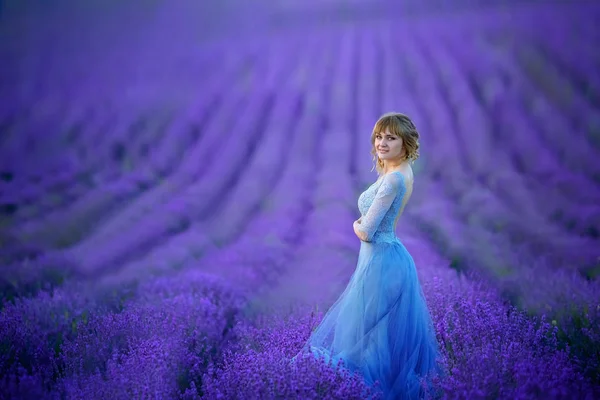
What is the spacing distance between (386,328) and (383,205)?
475mm

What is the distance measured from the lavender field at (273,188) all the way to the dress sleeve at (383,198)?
0.55 m

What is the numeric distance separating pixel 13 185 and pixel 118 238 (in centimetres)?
178

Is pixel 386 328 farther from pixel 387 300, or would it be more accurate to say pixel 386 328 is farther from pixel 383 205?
pixel 383 205

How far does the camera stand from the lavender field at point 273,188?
2.04 meters

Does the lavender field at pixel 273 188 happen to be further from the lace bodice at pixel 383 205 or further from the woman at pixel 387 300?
the lace bodice at pixel 383 205

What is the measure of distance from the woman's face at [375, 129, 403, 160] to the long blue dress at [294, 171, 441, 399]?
0.09m

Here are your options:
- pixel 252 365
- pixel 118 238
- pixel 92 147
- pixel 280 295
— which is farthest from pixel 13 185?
pixel 252 365

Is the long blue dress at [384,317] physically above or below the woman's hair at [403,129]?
below

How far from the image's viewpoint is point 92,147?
5.74 meters

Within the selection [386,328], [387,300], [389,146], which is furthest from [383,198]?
[386,328]

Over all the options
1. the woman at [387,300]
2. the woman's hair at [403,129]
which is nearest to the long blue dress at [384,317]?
the woman at [387,300]

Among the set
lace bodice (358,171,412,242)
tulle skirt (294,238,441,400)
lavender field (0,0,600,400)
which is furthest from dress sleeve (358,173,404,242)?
lavender field (0,0,600,400)

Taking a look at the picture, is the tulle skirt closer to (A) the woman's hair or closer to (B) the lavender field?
(B) the lavender field

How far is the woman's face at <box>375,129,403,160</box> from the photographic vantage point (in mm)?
1913
